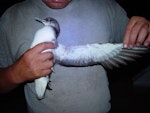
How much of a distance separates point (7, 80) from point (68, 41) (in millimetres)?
340

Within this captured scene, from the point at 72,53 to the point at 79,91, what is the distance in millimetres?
220

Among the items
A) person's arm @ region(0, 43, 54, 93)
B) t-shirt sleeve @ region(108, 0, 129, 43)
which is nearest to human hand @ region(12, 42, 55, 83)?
person's arm @ region(0, 43, 54, 93)

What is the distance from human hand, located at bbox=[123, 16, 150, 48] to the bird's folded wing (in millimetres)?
29

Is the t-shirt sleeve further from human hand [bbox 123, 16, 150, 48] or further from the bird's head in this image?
the bird's head

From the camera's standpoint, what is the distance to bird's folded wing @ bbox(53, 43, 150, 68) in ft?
3.91

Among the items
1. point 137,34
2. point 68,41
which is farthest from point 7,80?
point 137,34

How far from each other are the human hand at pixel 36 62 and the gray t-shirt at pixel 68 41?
0.19m

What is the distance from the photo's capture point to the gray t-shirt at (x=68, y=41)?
1295mm

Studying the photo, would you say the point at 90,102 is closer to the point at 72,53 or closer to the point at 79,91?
the point at 79,91

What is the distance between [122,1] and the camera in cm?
483

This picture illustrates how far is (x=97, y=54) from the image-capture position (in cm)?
123

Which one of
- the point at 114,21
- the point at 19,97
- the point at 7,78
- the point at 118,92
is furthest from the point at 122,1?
the point at 7,78

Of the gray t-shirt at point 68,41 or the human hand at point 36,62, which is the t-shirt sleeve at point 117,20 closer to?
the gray t-shirt at point 68,41

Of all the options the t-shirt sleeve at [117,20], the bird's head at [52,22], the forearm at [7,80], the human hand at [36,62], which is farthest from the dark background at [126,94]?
the human hand at [36,62]
